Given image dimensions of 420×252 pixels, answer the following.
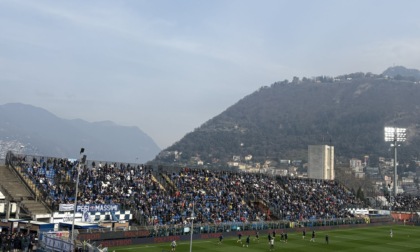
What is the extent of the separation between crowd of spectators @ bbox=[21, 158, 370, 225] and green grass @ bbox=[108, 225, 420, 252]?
616 centimetres

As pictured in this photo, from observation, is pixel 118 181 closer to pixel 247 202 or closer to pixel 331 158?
pixel 247 202

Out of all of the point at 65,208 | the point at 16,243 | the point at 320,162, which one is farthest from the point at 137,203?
the point at 320,162

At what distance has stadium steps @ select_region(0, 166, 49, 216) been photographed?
159 feet

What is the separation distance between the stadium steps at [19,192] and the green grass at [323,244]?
33.0 ft

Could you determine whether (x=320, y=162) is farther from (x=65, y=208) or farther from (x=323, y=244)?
(x=65, y=208)

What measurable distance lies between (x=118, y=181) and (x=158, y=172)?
1012 cm

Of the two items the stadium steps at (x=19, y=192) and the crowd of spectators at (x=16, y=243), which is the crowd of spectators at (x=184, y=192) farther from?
the crowd of spectators at (x=16, y=243)

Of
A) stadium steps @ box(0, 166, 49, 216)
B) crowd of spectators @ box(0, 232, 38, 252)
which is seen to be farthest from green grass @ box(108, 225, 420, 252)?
crowd of spectators @ box(0, 232, 38, 252)

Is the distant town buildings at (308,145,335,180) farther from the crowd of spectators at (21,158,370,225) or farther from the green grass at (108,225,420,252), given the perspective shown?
the green grass at (108,225,420,252)

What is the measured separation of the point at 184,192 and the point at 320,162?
313 ft

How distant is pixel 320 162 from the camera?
505 feet

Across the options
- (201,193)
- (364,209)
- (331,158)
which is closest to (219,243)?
(201,193)

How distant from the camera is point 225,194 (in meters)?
73.9

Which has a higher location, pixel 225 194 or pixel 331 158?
pixel 331 158
